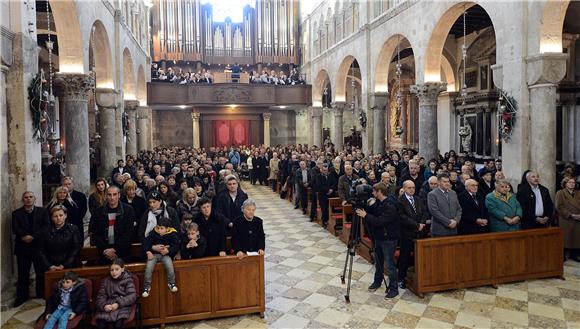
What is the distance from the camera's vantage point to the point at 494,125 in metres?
16.7

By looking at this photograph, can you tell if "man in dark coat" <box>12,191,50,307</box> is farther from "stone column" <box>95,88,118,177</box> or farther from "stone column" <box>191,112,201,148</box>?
"stone column" <box>191,112,201,148</box>

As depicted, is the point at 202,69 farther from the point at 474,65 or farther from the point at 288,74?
the point at 474,65

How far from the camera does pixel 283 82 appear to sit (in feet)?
85.4

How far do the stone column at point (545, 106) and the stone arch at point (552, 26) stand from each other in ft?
0.80

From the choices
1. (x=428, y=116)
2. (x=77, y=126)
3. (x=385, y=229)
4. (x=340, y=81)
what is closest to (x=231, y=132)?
(x=340, y=81)

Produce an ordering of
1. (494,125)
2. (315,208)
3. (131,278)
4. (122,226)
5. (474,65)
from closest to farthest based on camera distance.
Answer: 1. (131,278)
2. (122,226)
3. (315,208)
4. (494,125)
5. (474,65)

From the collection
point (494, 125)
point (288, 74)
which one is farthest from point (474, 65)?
point (288, 74)

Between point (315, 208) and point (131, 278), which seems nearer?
point (131, 278)

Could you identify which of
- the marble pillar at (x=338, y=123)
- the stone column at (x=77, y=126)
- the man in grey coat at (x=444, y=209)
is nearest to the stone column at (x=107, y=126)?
the stone column at (x=77, y=126)

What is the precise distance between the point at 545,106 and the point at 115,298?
8839 mm

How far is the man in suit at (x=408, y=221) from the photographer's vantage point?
6457 millimetres

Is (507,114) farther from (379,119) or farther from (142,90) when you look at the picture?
(142,90)

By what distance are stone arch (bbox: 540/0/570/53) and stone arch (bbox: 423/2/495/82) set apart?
3337mm

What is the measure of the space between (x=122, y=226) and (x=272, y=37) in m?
24.7
